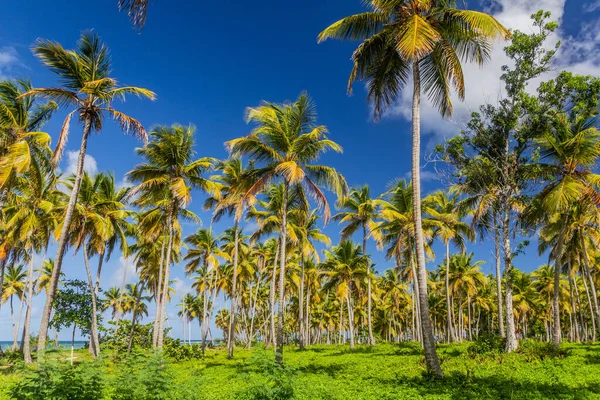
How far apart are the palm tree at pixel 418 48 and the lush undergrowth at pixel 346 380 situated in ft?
5.60

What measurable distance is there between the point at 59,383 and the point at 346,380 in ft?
31.8

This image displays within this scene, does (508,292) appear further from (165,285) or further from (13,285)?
(13,285)

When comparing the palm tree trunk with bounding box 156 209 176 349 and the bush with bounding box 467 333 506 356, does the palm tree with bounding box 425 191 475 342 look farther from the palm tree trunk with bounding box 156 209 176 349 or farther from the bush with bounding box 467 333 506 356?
the palm tree trunk with bounding box 156 209 176 349

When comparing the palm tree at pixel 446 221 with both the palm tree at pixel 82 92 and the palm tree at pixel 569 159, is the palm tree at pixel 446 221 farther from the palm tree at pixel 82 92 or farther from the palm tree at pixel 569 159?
the palm tree at pixel 82 92

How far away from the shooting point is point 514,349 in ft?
56.5

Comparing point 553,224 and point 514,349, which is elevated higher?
point 553,224

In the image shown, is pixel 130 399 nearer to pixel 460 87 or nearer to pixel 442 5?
pixel 460 87

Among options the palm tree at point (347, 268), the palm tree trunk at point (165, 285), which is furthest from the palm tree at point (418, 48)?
the palm tree at point (347, 268)

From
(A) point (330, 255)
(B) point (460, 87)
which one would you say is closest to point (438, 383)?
(B) point (460, 87)

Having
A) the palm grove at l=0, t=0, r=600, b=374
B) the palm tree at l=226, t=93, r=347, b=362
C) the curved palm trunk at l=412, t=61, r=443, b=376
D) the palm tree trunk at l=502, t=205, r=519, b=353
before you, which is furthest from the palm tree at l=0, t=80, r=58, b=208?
the palm tree trunk at l=502, t=205, r=519, b=353

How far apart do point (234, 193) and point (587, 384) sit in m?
16.6

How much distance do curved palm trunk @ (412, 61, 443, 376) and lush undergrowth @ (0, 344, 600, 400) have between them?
2.39 ft

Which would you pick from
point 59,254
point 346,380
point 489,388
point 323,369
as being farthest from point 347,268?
point 59,254

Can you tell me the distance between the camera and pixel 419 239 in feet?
42.1
